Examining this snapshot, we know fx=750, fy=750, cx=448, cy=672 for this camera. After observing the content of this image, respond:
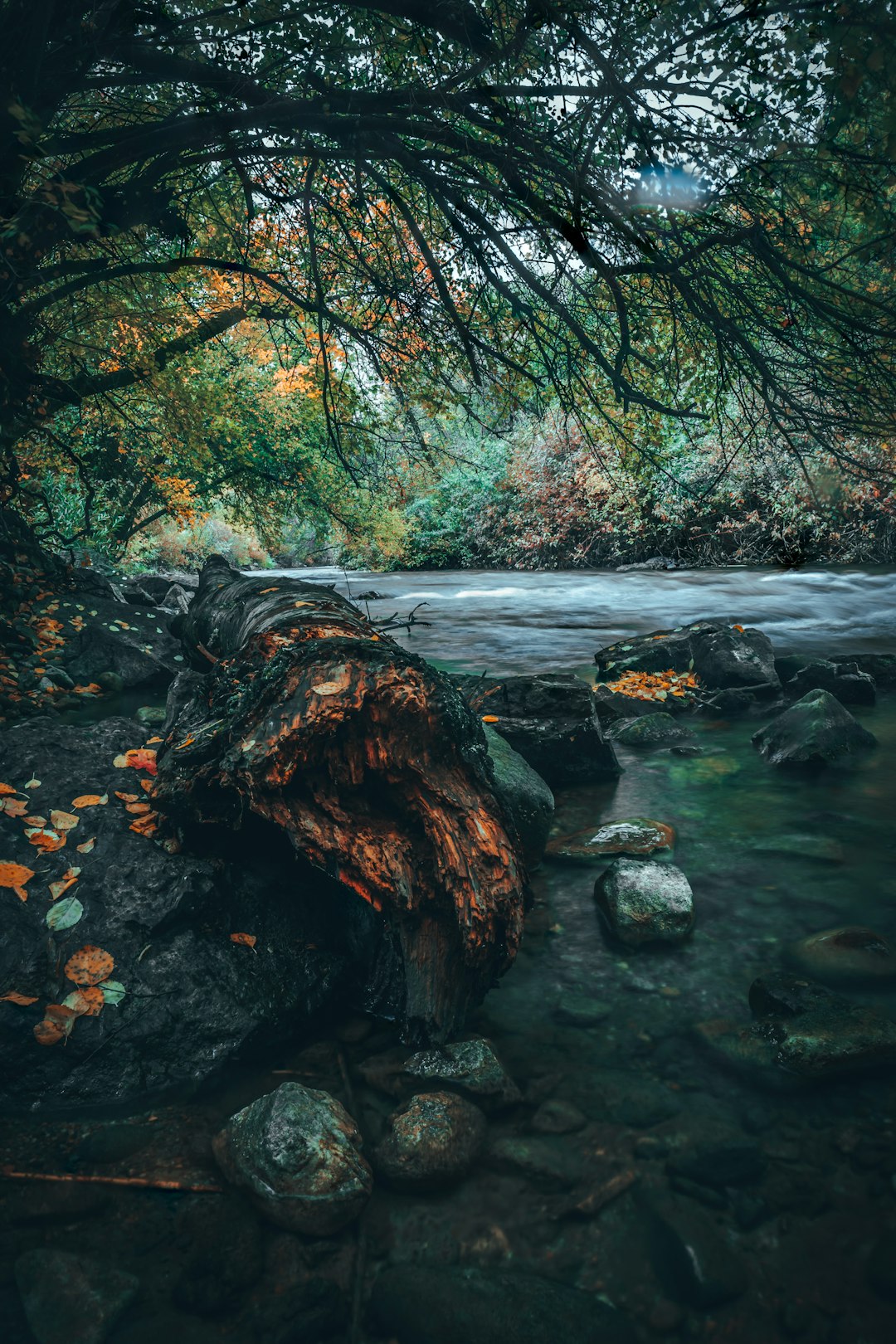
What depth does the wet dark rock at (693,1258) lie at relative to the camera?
193 centimetres

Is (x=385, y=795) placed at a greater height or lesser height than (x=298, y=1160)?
greater

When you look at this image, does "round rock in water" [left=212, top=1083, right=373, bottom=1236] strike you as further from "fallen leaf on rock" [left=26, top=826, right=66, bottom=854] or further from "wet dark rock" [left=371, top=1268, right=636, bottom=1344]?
"fallen leaf on rock" [left=26, top=826, right=66, bottom=854]

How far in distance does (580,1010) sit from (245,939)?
4.55ft

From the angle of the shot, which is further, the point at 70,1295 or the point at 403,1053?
the point at 403,1053

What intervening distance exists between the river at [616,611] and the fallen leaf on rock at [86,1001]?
7028 millimetres

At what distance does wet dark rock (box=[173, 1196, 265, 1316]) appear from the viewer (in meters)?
1.95

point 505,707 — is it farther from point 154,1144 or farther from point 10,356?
point 10,356

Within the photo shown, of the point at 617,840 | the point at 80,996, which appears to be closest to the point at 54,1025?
the point at 80,996

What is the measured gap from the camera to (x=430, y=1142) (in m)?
2.32

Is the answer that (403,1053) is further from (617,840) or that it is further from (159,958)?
(617,840)

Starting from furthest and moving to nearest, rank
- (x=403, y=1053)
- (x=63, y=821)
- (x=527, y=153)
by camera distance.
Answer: (x=527, y=153) < (x=63, y=821) < (x=403, y=1053)

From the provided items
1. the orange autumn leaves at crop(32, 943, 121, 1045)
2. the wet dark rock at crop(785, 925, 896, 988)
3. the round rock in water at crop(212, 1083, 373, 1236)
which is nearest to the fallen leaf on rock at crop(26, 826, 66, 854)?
the orange autumn leaves at crop(32, 943, 121, 1045)

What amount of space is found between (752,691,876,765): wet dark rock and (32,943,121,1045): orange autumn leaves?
4.92 metres

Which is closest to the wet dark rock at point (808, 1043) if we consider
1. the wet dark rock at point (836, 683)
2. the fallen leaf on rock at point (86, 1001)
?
the fallen leaf on rock at point (86, 1001)
